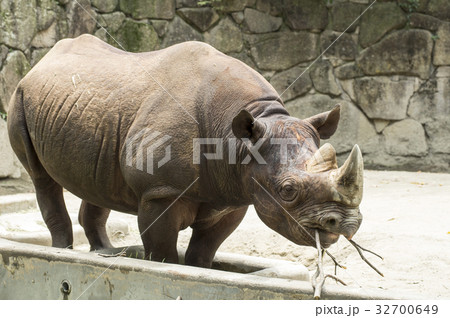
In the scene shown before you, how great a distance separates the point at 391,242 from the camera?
5.90 m

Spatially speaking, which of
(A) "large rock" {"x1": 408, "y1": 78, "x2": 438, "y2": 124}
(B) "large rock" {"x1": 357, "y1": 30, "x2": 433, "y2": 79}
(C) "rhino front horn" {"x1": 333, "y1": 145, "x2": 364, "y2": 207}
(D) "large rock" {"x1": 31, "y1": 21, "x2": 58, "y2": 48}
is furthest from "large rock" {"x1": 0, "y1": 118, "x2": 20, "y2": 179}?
(C) "rhino front horn" {"x1": 333, "y1": 145, "x2": 364, "y2": 207}

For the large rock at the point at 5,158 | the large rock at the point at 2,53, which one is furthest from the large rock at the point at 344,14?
the large rock at the point at 5,158

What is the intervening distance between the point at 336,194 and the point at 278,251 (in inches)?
119

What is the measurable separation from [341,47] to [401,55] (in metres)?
0.86

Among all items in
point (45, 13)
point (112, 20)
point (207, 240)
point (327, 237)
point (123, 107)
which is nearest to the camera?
point (327, 237)

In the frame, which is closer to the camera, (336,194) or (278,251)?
(336,194)

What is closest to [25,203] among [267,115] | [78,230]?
[78,230]

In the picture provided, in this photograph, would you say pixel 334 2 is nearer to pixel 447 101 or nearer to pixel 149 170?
pixel 447 101

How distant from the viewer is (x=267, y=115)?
13.2 ft

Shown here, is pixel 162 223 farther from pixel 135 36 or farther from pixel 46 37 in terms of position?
pixel 135 36

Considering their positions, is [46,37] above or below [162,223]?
above

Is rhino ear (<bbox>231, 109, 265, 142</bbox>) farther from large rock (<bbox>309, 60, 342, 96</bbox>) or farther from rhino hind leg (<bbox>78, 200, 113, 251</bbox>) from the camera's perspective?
large rock (<bbox>309, 60, 342, 96</bbox>)

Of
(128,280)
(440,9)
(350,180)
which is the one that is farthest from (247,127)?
(440,9)

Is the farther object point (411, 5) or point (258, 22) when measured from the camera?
point (258, 22)
